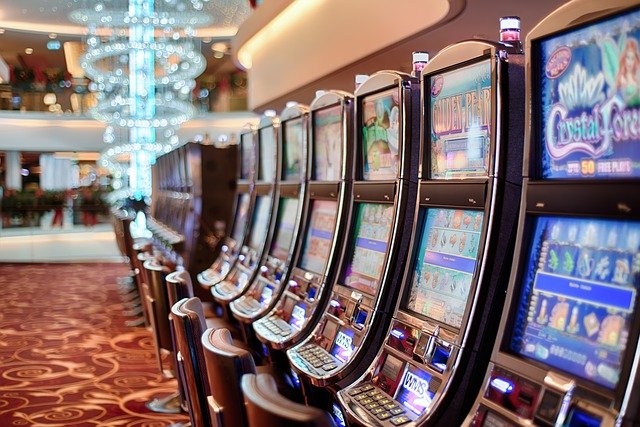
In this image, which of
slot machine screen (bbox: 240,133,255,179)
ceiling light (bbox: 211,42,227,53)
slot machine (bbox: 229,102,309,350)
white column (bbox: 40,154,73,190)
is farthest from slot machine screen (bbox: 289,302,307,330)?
white column (bbox: 40,154,73,190)

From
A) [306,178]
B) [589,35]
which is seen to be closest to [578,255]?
A: [589,35]

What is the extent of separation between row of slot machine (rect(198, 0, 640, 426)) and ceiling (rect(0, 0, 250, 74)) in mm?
10180

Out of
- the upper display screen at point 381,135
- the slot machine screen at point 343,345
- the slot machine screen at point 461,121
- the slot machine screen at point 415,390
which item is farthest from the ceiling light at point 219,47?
the slot machine screen at point 415,390

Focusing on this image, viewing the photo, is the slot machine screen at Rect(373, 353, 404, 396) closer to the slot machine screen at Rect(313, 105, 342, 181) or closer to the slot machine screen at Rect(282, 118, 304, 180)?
the slot machine screen at Rect(313, 105, 342, 181)

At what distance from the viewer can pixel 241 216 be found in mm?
5402

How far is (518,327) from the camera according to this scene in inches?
67.9

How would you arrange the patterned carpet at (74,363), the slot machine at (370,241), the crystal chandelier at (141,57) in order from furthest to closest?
1. the crystal chandelier at (141,57)
2. the patterned carpet at (74,363)
3. the slot machine at (370,241)

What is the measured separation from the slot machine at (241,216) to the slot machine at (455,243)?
265 centimetres

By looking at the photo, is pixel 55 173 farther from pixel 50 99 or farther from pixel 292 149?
pixel 292 149

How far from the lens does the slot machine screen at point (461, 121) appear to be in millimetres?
2029

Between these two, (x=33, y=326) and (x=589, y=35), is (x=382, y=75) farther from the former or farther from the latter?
(x=33, y=326)

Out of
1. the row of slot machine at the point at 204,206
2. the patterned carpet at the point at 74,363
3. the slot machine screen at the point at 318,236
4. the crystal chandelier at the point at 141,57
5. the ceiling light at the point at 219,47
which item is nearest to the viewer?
the slot machine screen at the point at 318,236

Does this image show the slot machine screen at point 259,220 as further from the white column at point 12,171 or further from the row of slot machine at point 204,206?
the white column at point 12,171

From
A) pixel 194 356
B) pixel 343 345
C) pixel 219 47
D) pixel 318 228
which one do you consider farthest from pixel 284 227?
pixel 219 47
